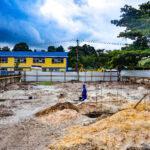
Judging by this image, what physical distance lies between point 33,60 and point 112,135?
7549 centimetres

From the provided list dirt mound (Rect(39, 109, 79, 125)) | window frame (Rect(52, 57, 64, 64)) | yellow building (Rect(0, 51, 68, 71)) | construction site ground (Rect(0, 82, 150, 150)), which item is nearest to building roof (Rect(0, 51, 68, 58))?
yellow building (Rect(0, 51, 68, 71))

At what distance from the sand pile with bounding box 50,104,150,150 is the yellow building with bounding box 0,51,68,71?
7122 cm

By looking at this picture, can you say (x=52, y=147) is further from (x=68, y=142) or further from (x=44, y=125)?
(x=44, y=125)

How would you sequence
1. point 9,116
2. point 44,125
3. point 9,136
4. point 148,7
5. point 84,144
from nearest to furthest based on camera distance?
point 84,144, point 9,136, point 44,125, point 9,116, point 148,7

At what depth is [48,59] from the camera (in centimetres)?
8975

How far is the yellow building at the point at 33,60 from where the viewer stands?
89188 millimetres

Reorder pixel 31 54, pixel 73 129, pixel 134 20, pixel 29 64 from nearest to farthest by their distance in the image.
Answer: pixel 73 129 → pixel 134 20 → pixel 31 54 → pixel 29 64

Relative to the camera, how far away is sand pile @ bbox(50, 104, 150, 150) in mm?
15062

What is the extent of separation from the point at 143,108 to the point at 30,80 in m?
43.5

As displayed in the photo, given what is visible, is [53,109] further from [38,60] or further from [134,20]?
[38,60]

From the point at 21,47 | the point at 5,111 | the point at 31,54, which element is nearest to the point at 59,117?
the point at 5,111

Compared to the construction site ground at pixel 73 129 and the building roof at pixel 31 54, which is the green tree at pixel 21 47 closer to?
the building roof at pixel 31 54

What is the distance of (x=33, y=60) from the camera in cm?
9044

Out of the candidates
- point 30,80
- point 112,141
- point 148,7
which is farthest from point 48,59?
point 112,141
